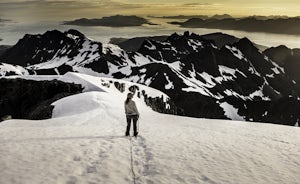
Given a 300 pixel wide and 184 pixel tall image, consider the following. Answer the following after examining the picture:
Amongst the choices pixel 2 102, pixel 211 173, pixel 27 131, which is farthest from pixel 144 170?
pixel 2 102

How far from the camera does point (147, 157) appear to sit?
17484 mm

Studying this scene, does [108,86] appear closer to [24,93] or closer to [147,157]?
[24,93]

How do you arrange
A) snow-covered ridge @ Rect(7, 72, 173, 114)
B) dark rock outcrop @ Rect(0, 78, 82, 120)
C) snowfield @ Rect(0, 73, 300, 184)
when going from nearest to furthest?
snowfield @ Rect(0, 73, 300, 184) < snow-covered ridge @ Rect(7, 72, 173, 114) < dark rock outcrop @ Rect(0, 78, 82, 120)

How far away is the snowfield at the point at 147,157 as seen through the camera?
14.5m

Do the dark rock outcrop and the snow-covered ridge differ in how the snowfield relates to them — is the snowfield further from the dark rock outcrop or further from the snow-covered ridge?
the dark rock outcrop

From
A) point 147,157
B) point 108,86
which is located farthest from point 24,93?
point 147,157

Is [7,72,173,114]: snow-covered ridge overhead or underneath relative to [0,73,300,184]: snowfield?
underneath

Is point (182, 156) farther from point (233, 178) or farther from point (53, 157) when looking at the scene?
point (53, 157)

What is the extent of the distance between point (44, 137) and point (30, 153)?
458 cm

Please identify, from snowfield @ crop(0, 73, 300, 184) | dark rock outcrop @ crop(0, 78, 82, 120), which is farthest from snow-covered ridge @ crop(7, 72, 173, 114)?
snowfield @ crop(0, 73, 300, 184)

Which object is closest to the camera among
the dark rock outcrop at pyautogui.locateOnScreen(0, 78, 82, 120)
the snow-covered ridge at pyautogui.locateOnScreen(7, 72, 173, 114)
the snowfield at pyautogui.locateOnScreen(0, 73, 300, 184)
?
the snowfield at pyautogui.locateOnScreen(0, 73, 300, 184)

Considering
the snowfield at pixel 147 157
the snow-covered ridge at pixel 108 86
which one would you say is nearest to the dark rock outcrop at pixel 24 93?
the snow-covered ridge at pixel 108 86

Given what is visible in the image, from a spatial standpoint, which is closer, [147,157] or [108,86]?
[147,157]

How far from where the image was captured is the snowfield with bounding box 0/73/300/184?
14.5 metres
